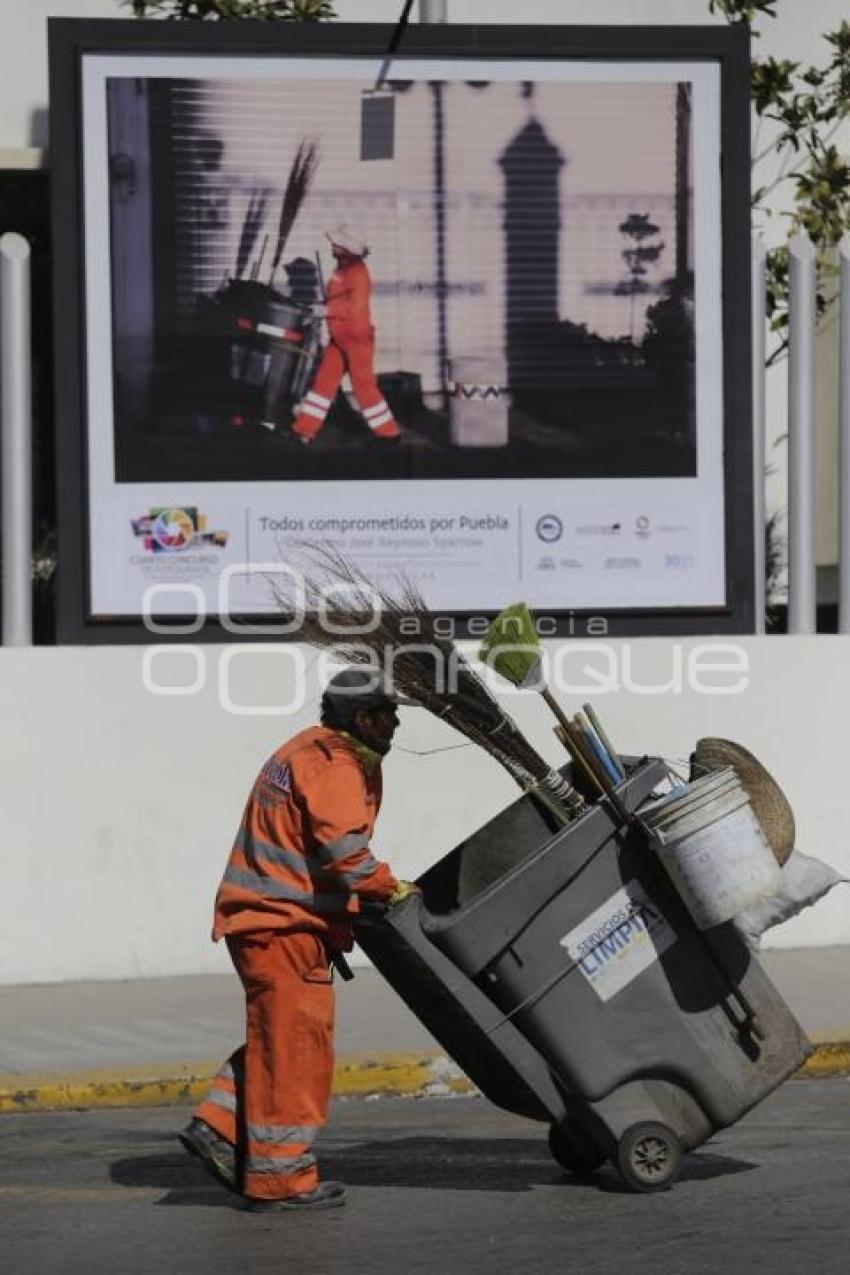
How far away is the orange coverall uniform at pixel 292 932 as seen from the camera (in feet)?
24.5

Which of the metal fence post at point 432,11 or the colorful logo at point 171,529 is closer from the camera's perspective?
the colorful logo at point 171,529

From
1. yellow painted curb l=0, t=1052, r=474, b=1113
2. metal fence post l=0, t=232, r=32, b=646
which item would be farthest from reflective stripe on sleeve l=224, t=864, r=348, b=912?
metal fence post l=0, t=232, r=32, b=646

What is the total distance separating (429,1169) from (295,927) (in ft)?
3.89

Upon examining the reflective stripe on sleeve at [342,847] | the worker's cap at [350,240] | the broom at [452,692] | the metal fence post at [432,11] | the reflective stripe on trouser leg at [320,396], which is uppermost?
the metal fence post at [432,11]

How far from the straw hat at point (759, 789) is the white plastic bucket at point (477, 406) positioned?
5149 millimetres

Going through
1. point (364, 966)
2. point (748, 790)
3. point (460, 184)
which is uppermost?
point (460, 184)

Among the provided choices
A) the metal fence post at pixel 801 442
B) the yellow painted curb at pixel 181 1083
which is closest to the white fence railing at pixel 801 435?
the metal fence post at pixel 801 442

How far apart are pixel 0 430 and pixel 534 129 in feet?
10.0

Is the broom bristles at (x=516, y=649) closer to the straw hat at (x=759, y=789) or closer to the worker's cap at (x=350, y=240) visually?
the straw hat at (x=759, y=789)

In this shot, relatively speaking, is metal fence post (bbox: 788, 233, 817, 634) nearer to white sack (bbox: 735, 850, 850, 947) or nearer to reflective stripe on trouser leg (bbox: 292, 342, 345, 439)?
reflective stripe on trouser leg (bbox: 292, 342, 345, 439)

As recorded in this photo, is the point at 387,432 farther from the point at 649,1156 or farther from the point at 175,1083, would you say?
the point at 649,1156

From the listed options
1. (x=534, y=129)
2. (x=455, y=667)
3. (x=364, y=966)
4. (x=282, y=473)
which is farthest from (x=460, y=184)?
(x=455, y=667)

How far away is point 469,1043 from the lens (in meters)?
7.58

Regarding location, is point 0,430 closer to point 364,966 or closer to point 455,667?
point 364,966
